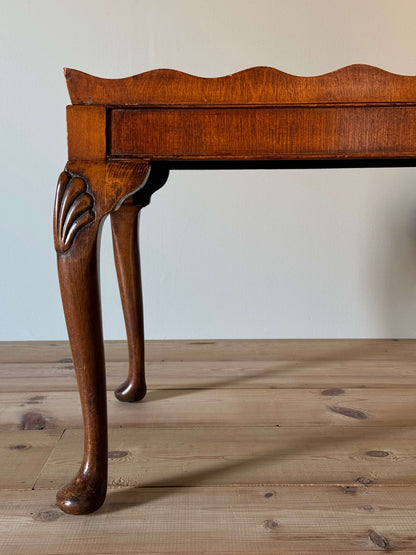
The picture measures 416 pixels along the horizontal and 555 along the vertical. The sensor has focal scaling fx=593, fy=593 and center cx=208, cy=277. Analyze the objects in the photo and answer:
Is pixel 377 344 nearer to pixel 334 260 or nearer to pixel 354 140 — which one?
pixel 334 260

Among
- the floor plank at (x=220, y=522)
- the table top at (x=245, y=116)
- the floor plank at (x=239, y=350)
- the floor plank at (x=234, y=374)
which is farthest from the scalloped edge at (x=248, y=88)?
the floor plank at (x=239, y=350)

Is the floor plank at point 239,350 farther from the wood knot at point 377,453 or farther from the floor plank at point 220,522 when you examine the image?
the floor plank at point 220,522

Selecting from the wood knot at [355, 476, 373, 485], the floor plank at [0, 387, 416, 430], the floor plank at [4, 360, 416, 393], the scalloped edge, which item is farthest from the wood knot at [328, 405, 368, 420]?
the scalloped edge

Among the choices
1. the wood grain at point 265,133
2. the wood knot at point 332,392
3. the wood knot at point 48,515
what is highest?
the wood grain at point 265,133

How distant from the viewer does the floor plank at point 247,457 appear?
91 centimetres

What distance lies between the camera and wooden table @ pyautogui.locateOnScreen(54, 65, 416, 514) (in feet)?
2.51

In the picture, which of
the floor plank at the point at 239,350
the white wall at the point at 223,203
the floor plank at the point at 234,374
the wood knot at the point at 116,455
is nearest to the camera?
the wood knot at the point at 116,455

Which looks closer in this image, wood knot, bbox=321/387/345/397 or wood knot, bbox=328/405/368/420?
wood knot, bbox=328/405/368/420

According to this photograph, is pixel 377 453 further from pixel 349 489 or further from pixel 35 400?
pixel 35 400

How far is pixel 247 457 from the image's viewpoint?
99 cm

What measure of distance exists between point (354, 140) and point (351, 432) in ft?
1.89

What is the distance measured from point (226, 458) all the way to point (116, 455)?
19 cm

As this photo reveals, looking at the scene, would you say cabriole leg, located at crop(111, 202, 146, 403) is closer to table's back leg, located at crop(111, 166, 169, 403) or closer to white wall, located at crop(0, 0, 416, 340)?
table's back leg, located at crop(111, 166, 169, 403)

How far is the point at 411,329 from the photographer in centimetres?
193
